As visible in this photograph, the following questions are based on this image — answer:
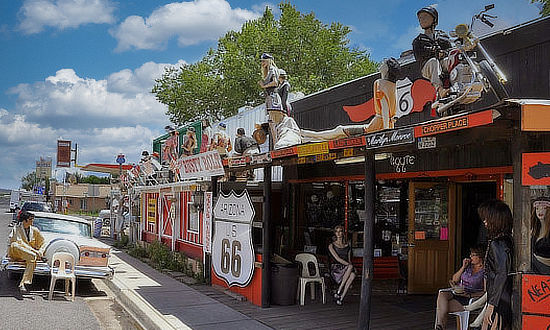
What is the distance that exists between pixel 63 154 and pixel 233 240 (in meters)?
46.3

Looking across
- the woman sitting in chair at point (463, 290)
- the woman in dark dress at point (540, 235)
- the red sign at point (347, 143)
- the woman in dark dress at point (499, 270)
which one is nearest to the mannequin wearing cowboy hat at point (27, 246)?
the red sign at point (347, 143)

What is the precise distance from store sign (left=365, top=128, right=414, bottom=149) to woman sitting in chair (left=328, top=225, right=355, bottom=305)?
140 inches

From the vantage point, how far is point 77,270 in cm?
1041

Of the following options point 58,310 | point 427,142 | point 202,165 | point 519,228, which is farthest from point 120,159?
point 519,228

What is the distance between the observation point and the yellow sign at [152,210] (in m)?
17.7

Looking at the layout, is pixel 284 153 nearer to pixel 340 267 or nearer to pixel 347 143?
pixel 347 143

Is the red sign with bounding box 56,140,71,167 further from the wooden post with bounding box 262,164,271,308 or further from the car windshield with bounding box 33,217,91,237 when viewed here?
the wooden post with bounding box 262,164,271,308

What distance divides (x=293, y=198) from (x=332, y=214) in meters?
1.48

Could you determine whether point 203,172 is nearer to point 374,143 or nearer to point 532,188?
point 374,143

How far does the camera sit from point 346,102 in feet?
34.5

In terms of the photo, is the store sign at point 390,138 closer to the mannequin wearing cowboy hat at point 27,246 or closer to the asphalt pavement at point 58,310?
the asphalt pavement at point 58,310

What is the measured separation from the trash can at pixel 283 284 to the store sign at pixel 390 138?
373 centimetres

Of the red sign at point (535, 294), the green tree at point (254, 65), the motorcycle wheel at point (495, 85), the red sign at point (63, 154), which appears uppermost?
the green tree at point (254, 65)

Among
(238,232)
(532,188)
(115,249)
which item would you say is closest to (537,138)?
(532,188)
